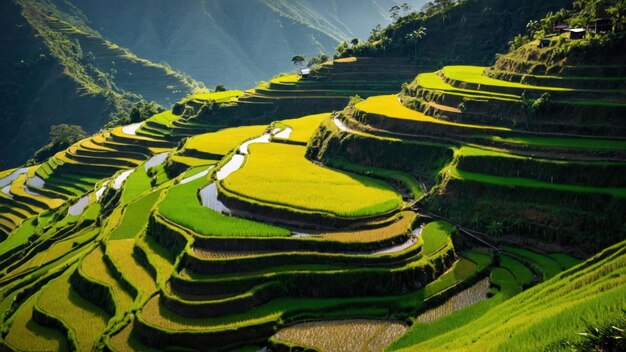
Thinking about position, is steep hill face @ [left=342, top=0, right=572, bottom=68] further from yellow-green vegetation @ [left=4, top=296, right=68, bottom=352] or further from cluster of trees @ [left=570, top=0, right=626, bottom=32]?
yellow-green vegetation @ [left=4, top=296, right=68, bottom=352]

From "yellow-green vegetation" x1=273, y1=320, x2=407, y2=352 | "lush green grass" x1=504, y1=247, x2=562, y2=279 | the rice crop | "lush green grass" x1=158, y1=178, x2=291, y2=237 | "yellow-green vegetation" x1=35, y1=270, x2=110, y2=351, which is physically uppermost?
"lush green grass" x1=504, y1=247, x2=562, y2=279

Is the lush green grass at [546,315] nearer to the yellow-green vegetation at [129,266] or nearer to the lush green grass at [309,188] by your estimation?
the lush green grass at [309,188]

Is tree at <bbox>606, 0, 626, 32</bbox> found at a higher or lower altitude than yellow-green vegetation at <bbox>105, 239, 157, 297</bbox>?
higher

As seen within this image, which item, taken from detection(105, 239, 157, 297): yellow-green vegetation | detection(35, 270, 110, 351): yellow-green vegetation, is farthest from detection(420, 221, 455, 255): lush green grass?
detection(35, 270, 110, 351): yellow-green vegetation

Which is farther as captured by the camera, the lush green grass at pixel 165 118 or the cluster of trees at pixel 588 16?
the lush green grass at pixel 165 118

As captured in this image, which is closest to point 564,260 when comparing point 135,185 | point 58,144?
point 135,185

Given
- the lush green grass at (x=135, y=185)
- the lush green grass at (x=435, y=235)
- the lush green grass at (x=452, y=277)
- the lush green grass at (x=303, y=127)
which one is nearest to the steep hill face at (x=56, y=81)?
the lush green grass at (x=135, y=185)

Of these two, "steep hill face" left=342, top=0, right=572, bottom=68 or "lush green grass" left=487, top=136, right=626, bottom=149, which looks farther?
"steep hill face" left=342, top=0, right=572, bottom=68
